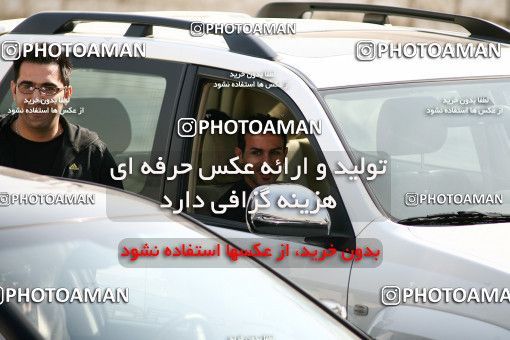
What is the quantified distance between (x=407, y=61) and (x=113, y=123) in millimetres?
1200

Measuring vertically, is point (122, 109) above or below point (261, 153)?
above

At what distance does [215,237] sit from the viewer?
3.90m

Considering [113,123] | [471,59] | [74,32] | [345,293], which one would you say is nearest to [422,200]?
[345,293]

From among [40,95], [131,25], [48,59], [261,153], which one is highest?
[131,25]

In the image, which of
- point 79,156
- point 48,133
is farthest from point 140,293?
point 48,133

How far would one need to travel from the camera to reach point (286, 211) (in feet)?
14.7

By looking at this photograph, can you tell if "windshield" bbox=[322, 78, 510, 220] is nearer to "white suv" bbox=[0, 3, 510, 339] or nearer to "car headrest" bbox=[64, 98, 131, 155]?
"white suv" bbox=[0, 3, 510, 339]

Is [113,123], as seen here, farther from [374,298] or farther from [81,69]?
[374,298]

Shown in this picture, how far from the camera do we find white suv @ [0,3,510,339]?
4.43 m

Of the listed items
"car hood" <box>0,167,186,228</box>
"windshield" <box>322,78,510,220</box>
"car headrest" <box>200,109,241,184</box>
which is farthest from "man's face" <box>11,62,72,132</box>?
"car hood" <box>0,167,186,228</box>

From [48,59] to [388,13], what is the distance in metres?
1.76

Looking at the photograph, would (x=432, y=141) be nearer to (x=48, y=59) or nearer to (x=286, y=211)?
(x=286, y=211)

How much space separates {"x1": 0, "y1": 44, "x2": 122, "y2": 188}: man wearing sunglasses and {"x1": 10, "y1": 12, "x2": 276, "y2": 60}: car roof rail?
210mm

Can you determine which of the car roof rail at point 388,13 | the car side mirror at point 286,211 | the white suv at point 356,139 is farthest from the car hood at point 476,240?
the car roof rail at point 388,13
